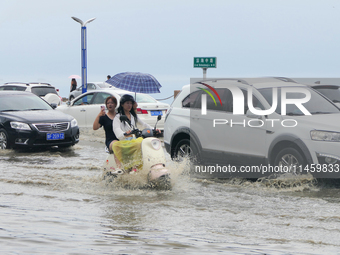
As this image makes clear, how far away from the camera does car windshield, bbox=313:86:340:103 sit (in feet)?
35.8

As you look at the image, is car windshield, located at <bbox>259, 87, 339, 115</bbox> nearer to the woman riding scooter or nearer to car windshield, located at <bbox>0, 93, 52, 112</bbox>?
the woman riding scooter

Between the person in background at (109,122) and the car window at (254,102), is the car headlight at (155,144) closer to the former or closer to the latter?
the person in background at (109,122)

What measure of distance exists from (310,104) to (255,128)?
98 cm

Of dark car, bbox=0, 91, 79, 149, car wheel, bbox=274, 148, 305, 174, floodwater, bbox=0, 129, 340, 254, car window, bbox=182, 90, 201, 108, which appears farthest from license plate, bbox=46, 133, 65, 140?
car wheel, bbox=274, 148, 305, 174

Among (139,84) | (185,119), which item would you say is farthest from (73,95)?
(185,119)

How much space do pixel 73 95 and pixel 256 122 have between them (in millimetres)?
28041

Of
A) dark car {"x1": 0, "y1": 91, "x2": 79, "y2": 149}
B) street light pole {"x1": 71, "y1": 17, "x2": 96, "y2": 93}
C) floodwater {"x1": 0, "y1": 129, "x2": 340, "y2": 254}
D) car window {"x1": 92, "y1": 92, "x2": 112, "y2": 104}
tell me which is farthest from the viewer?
street light pole {"x1": 71, "y1": 17, "x2": 96, "y2": 93}

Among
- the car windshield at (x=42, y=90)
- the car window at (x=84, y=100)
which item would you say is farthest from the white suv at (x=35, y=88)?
the car window at (x=84, y=100)

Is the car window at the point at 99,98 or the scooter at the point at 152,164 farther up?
the car window at the point at 99,98

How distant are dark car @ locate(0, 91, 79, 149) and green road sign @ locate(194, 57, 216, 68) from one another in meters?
7.98

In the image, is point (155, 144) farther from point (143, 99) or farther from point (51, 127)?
point (143, 99)

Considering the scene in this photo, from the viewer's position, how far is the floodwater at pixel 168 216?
5145mm

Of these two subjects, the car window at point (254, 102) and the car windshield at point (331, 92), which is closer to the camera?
the car window at point (254, 102)

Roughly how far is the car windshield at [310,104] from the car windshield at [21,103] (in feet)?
26.0
